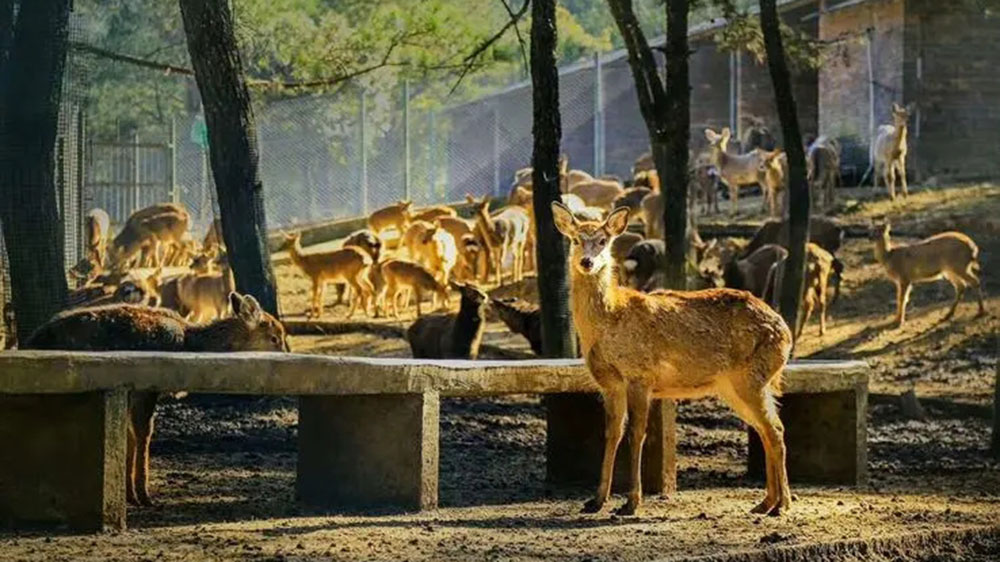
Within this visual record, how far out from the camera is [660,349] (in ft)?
38.0

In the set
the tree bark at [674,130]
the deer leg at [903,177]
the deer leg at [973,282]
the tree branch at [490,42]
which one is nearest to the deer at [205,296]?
the tree branch at [490,42]

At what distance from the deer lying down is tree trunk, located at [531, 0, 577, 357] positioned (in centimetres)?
230

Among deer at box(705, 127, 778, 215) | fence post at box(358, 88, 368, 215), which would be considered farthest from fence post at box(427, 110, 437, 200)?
deer at box(705, 127, 778, 215)

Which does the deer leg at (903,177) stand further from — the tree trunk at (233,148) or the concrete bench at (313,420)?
the concrete bench at (313,420)

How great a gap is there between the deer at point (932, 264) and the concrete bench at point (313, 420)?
36.3ft

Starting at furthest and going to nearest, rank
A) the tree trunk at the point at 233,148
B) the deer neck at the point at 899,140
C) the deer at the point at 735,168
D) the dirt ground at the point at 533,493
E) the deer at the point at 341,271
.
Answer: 1. the deer at the point at 735,168
2. the deer neck at the point at 899,140
3. the deer at the point at 341,271
4. the tree trunk at the point at 233,148
5. the dirt ground at the point at 533,493

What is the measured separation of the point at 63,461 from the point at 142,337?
6.36 ft

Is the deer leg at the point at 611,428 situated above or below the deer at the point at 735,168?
below

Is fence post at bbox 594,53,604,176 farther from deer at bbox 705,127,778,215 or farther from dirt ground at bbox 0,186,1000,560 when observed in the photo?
dirt ground at bbox 0,186,1000,560

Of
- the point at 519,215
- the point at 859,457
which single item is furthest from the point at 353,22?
the point at 859,457

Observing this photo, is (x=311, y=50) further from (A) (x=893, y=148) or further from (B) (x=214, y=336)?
(B) (x=214, y=336)

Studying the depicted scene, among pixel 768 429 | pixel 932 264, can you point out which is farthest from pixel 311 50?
pixel 768 429

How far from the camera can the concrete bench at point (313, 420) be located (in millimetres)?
10375

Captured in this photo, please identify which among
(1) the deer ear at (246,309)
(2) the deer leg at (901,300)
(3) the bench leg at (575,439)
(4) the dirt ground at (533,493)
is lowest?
(4) the dirt ground at (533,493)
